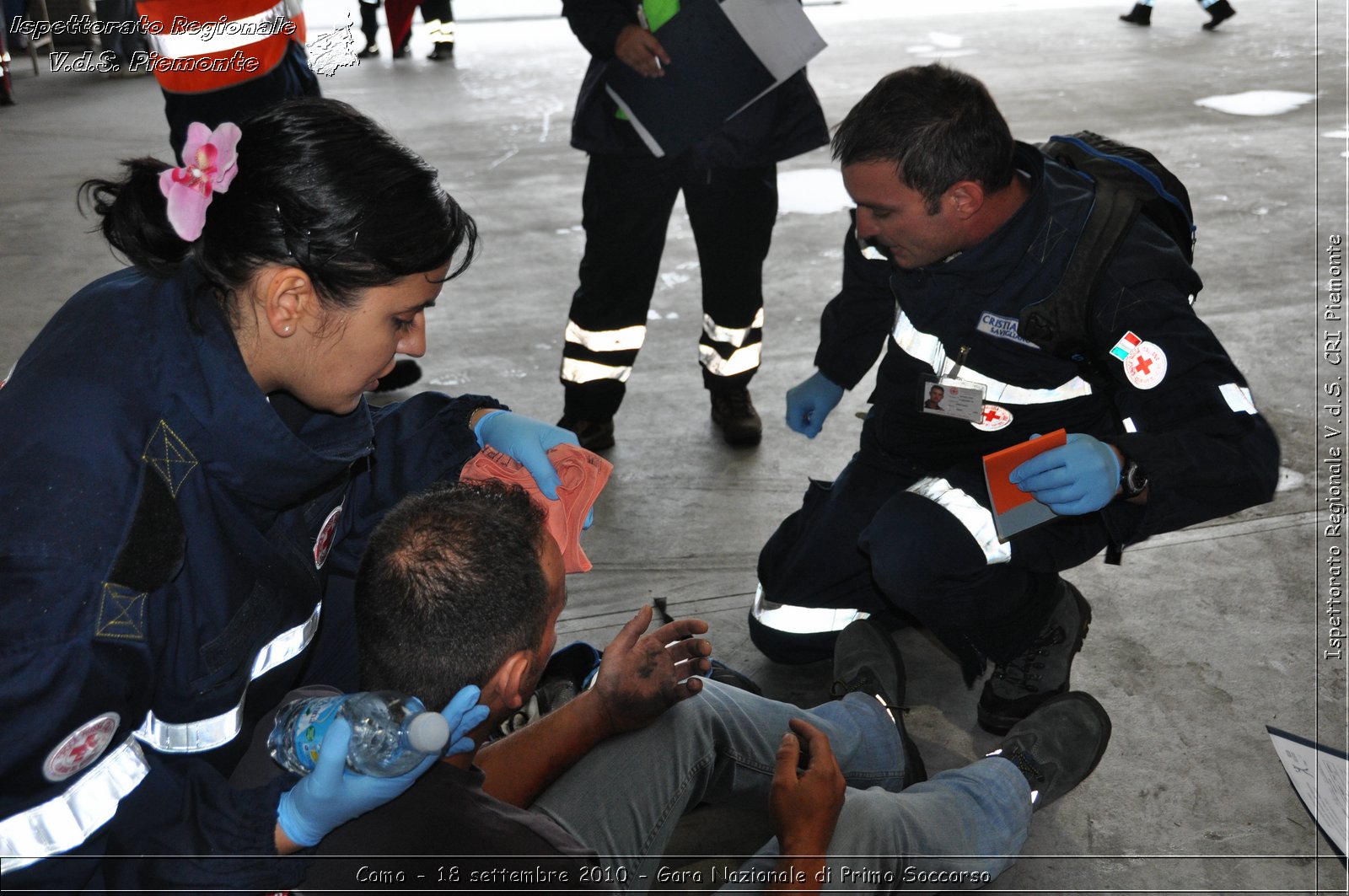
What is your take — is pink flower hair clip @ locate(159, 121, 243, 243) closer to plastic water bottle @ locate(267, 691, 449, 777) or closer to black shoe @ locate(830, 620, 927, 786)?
plastic water bottle @ locate(267, 691, 449, 777)

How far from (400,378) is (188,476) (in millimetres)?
2394

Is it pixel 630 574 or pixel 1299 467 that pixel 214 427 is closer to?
pixel 630 574

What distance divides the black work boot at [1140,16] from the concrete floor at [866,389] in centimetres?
30

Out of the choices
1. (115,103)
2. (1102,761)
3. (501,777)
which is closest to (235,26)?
(501,777)

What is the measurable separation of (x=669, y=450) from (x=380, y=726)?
6.84ft

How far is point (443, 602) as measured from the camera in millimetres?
1477

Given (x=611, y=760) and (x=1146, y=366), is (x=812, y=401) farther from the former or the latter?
(x=611, y=760)

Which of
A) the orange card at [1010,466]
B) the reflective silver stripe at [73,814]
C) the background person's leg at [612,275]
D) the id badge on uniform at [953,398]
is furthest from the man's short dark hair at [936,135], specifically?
the reflective silver stripe at [73,814]

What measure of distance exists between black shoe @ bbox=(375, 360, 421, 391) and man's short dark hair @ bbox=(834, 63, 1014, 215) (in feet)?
6.70

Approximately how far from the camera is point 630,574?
9.34 ft

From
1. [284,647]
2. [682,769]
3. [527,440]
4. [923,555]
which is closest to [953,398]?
[923,555]

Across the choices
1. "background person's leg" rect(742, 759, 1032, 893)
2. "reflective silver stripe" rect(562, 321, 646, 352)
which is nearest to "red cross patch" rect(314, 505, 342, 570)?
"background person's leg" rect(742, 759, 1032, 893)

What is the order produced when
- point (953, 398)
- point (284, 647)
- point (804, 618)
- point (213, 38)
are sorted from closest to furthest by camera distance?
point (284, 647), point (953, 398), point (804, 618), point (213, 38)

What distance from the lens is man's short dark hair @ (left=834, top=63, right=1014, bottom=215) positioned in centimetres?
216
